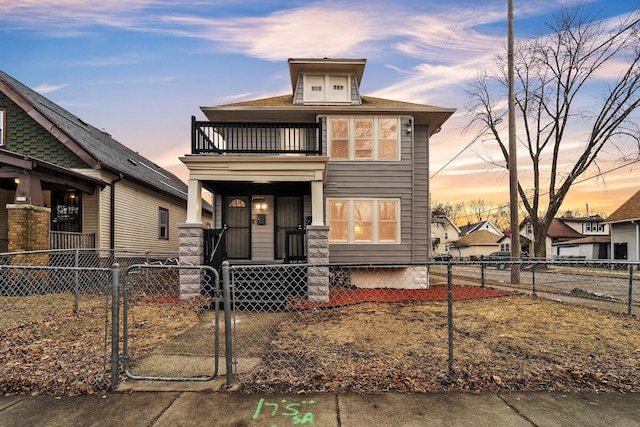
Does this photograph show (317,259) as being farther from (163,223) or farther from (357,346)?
(163,223)

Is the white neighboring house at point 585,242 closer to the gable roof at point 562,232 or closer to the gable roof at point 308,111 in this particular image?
the gable roof at point 562,232

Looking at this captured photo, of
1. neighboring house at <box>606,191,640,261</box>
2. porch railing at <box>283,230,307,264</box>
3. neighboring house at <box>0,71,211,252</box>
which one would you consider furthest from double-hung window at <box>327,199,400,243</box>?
neighboring house at <box>606,191,640,261</box>

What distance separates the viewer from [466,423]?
2.95 m

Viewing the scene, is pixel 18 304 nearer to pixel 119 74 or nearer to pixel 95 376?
pixel 95 376

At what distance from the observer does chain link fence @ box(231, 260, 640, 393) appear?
12.2 ft

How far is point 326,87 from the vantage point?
40.6ft

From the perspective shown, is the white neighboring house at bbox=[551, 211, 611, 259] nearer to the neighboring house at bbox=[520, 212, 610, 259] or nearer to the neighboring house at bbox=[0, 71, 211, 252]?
the neighboring house at bbox=[520, 212, 610, 259]

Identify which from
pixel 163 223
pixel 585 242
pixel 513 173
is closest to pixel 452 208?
pixel 585 242

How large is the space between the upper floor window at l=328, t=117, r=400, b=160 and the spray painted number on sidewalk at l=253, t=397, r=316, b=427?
8853mm

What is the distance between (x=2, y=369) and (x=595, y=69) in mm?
27701

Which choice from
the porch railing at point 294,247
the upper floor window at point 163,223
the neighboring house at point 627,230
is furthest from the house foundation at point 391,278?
the neighboring house at point 627,230

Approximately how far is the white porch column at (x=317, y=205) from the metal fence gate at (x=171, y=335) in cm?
328

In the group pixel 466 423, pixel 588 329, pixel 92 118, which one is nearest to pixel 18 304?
pixel 466 423

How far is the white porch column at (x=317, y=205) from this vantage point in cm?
890
